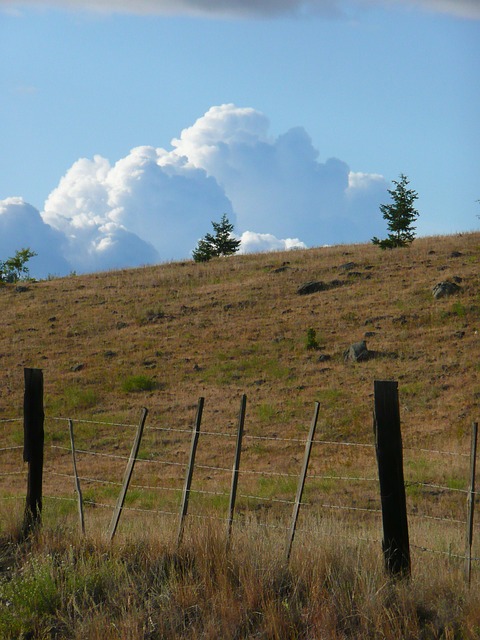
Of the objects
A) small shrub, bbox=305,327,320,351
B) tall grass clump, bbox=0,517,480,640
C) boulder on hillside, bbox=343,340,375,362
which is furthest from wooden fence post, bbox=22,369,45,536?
small shrub, bbox=305,327,320,351

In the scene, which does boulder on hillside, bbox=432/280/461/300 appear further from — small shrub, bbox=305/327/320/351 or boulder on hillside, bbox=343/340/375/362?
small shrub, bbox=305/327/320/351

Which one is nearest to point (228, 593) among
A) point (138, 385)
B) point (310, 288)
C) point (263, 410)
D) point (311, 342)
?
point (263, 410)

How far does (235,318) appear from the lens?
3831 centimetres

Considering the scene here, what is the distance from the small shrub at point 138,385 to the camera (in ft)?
101

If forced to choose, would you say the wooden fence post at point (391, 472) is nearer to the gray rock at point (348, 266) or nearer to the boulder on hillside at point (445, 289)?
the boulder on hillside at point (445, 289)

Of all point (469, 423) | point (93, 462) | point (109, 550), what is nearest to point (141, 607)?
point (109, 550)

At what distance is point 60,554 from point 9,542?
110 cm

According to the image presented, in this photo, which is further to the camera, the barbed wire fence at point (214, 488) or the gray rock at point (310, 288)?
the gray rock at point (310, 288)

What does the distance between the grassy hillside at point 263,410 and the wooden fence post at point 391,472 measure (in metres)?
0.30

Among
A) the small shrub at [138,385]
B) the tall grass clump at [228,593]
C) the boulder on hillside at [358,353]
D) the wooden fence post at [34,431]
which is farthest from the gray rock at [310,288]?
the tall grass clump at [228,593]

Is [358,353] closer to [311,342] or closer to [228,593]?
[311,342]

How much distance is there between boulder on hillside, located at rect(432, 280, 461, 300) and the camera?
36125 millimetres

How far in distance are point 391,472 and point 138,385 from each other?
24031mm

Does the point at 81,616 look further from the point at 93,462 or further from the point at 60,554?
the point at 93,462
